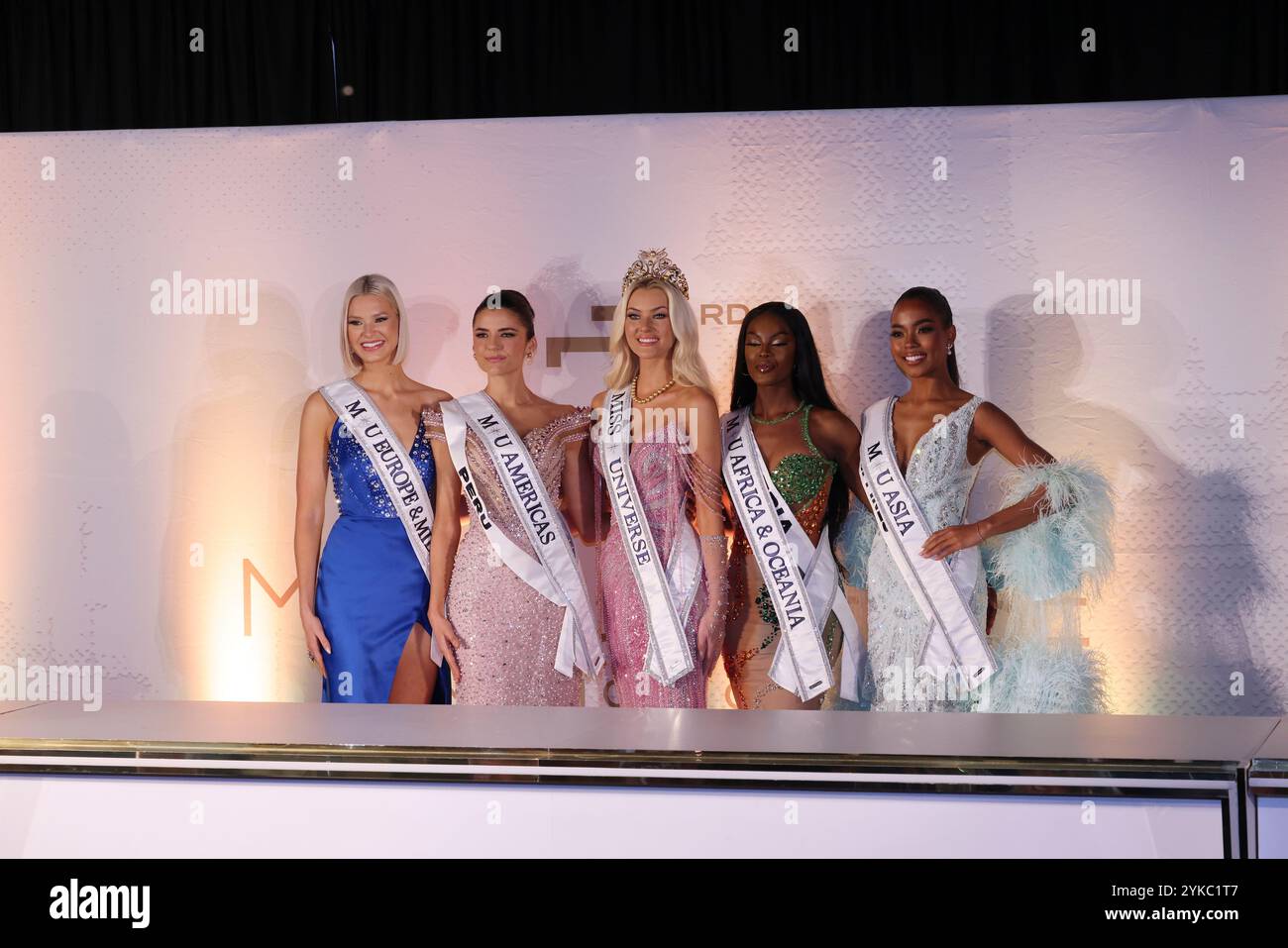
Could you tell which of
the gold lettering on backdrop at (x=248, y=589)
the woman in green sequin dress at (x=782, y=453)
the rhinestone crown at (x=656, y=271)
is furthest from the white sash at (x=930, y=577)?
the gold lettering on backdrop at (x=248, y=589)

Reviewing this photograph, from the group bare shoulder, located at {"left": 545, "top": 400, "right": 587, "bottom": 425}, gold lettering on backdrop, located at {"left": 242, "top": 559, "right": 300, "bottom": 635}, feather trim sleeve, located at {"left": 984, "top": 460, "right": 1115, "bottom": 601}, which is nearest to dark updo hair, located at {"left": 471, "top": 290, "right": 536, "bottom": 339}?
bare shoulder, located at {"left": 545, "top": 400, "right": 587, "bottom": 425}

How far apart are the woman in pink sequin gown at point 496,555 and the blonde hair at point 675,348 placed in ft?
0.66

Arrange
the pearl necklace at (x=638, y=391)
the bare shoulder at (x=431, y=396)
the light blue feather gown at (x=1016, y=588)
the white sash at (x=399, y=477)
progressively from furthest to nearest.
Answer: the bare shoulder at (x=431, y=396) → the white sash at (x=399, y=477) → the pearl necklace at (x=638, y=391) → the light blue feather gown at (x=1016, y=588)

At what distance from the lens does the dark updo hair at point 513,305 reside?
13.1 ft

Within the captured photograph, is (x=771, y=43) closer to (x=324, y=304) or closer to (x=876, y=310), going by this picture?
(x=876, y=310)

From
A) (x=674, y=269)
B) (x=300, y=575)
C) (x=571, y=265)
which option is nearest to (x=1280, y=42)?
(x=674, y=269)

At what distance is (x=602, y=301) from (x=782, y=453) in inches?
30.9

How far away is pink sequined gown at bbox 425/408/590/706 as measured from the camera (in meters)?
3.80

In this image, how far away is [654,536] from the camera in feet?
12.5

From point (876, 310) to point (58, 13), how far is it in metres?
2.93

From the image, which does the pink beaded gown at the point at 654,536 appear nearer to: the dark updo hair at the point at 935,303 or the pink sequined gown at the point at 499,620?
the pink sequined gown at the point at 499,620

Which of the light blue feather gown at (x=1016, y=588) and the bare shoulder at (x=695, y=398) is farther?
the bare shoulder at (x=695, y=398)

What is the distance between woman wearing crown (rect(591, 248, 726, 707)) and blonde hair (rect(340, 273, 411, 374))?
0.71m

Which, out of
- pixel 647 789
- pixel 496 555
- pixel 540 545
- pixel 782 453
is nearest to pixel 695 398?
pixel 782 453
